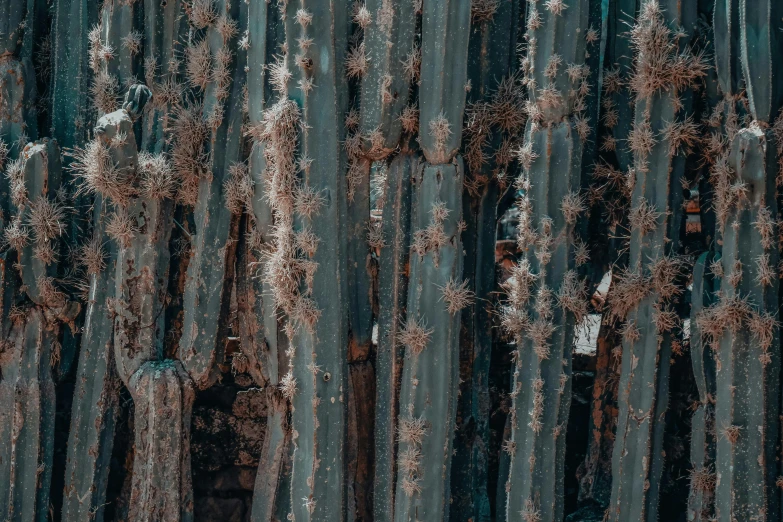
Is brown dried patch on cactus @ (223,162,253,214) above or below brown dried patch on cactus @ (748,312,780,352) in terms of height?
above

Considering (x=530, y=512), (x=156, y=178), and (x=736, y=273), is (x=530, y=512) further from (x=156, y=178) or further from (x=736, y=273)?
(x=156, y=178)

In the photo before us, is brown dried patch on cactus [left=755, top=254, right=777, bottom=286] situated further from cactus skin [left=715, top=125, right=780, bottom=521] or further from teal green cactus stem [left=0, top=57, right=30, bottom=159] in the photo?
teal green cactus stem [left=0, top=57, right=30, bottom=159]

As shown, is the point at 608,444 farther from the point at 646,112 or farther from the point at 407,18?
the point at 407,18

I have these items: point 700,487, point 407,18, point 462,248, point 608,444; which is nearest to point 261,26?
point 407,18

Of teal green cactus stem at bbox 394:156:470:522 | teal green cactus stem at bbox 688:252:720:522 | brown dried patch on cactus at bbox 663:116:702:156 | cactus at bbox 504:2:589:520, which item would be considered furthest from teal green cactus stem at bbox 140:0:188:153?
teal green cactus stem at bbox 688:252:720:522

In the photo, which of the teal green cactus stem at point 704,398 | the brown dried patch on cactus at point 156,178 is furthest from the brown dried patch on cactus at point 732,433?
the brown dried patch on cactus at point 156,178

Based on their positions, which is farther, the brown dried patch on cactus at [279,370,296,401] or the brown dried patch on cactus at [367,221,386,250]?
the brown dried patch on cactus at [367,221,386,250]

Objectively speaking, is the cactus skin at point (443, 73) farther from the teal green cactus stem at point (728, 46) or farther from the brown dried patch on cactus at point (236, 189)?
the teal green cactus stem at point (728, 46)
